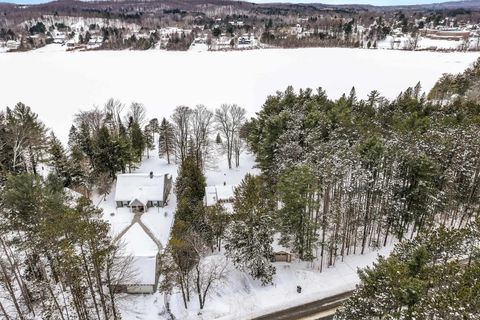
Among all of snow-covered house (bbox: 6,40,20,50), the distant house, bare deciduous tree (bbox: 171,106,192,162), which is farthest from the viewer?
snow-covered house (bbox: 6,40,20,50)

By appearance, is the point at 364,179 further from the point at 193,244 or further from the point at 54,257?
the point at 54,257

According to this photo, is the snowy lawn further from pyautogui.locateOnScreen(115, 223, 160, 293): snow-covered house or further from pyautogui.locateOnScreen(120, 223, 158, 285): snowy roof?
pyautogui.locateOnScreen(120, 223, 158, 285): snowy roof

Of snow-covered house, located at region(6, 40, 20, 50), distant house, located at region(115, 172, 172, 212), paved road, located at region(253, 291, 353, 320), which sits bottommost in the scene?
paved road, located at region(253, 291, 353, 320)

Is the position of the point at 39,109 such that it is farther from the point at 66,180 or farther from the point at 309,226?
the point at 309,226

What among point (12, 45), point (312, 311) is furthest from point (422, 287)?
point (12, 45)

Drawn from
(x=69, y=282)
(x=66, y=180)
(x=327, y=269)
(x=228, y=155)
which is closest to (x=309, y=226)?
(x=327, y=269)

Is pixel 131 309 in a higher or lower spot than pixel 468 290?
lower

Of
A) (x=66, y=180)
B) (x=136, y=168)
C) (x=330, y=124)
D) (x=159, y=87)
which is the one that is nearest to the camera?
(x=330, y=124)

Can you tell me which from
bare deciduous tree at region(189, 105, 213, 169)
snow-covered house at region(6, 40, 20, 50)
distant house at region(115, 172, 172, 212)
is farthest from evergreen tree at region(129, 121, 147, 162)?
snow-covered house at region(6, 40, 20, 50)
